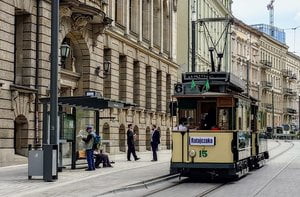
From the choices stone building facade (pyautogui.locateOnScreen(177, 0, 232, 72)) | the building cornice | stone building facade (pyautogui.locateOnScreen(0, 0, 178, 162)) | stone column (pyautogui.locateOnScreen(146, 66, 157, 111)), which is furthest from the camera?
stone building facade (pyautogui.locateOnScreen(177, 0, 232, 72))

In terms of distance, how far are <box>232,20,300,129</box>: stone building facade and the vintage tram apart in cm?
6784

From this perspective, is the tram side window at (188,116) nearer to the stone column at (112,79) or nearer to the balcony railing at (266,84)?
the stone column at (112,79)

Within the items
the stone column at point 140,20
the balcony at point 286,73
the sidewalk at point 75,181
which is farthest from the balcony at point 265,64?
the sidewalk at point 75,181

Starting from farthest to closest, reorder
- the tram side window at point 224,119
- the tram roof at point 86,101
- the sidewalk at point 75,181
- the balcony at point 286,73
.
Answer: the balcony at point 286,73, the tram roof at point 86,101, the tram side window at point 224,119, the sidewalk at point 75,181

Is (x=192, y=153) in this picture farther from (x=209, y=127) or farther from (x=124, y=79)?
(x=124, y=79)

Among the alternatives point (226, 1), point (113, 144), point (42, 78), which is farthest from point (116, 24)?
point (226, 1)

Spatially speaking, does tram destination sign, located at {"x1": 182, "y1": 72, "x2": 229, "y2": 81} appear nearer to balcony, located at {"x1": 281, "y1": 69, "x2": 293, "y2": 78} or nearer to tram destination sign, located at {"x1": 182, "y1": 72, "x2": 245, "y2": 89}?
tram destination sign, located at {"x1": 182, "y1": 72, "x2": 245, "y2": 89}

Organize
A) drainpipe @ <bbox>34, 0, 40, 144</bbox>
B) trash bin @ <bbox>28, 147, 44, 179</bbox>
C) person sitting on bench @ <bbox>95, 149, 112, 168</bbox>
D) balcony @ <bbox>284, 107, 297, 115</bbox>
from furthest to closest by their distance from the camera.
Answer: balcony @ <bbox>284, 107, 297, 115</bbox>
drainpipe @ <bbox>34, 0, 40, 144</bbox>
person sitting on bench @ <bbox>95, 149, 112, 168</bbox>
trash bin @ <bbox>28, 147, 44, 179</bbox>

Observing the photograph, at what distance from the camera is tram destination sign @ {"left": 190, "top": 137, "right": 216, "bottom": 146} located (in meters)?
20.0

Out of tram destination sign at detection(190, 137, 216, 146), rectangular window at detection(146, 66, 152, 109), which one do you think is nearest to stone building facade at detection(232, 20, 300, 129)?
rectangular window at detection(146, 66, 152, 109)

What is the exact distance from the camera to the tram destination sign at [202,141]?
19984mm

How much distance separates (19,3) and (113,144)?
1352cm

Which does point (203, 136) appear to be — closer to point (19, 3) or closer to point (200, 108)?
point (200, 108)

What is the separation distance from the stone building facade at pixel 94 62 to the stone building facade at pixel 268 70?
133 ft
